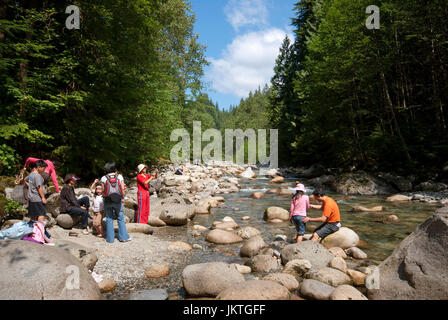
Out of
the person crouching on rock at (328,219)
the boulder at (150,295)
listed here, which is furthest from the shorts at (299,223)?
the boulder at (150,295)

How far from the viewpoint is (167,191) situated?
12703mm

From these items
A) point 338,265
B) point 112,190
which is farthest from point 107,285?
point 338,265

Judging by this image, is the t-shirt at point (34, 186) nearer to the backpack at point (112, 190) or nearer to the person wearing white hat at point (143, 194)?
the backpack at point (112, 190)

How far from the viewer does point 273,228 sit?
887 cm

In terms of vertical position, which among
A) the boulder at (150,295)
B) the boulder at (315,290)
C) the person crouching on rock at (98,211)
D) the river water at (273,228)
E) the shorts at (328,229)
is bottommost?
the river water at (273,228)

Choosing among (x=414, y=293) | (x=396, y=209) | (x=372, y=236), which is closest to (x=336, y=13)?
(x=396, y=209)

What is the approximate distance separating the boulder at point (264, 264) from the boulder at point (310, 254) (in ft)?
0.98

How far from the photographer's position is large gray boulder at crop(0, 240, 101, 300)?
11.0 ft

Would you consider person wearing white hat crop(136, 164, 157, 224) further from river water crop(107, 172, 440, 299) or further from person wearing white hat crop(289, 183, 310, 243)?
person wearing white hat crop(289, 183, 310, 243)

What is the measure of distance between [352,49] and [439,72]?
204 inches

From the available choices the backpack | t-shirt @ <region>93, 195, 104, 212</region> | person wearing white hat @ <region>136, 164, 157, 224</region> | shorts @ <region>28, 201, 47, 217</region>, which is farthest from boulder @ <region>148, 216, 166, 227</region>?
shorts @ <region>28, 201, 47, 217</region>

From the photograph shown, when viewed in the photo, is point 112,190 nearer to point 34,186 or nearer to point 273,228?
point 34,186

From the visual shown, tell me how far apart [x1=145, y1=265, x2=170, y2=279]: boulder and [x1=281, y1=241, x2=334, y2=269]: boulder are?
2482 millimetres

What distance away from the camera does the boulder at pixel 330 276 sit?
4.62m
